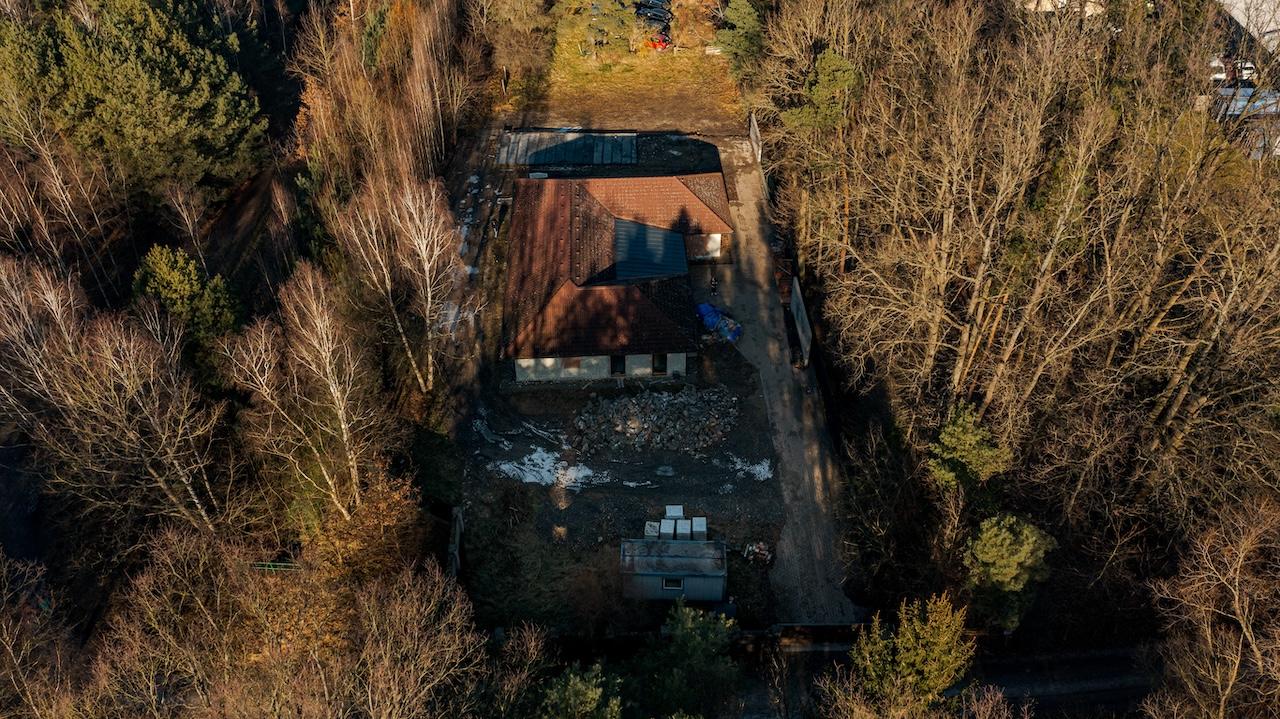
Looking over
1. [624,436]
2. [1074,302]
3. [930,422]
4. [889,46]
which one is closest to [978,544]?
[930,422]

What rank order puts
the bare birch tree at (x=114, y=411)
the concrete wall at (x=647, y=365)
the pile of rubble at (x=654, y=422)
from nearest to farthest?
the bare birch tree at (x=114, y=411)
the pile of rubble at (x=654, y=422)
the concrete wall at (x=647, y=365)

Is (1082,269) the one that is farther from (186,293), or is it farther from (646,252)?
(186,293)

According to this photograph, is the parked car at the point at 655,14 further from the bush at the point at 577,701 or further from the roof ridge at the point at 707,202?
the bush at the point at 577,701

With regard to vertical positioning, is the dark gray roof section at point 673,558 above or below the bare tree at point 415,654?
below

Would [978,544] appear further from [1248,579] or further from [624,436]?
[624,436]

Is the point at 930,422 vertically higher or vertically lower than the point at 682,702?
higher

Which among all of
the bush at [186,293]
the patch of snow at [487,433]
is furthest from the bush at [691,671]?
the bush at [186,293]
